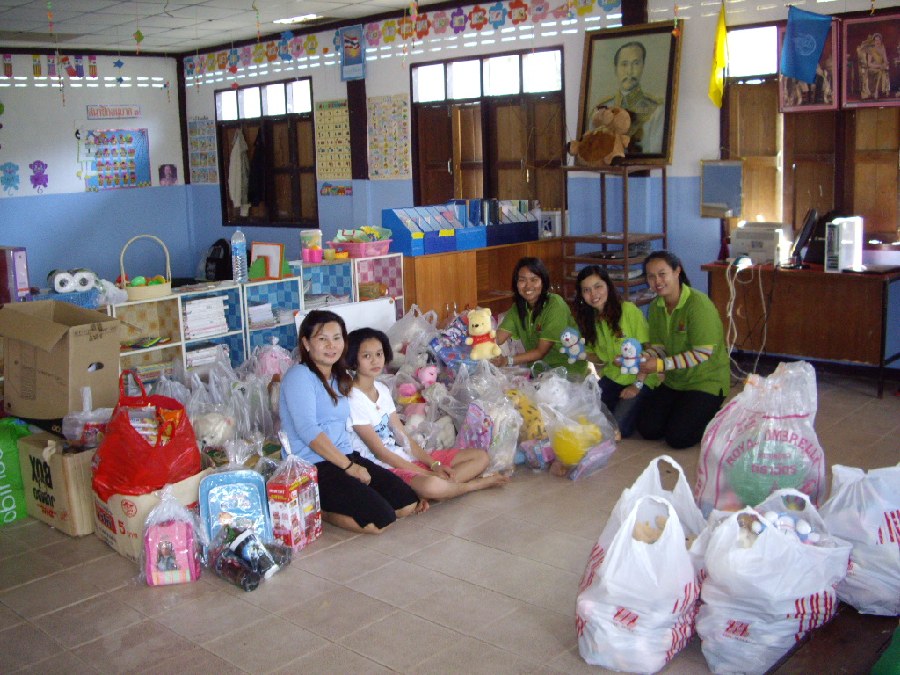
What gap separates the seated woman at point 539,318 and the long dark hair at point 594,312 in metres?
0.12

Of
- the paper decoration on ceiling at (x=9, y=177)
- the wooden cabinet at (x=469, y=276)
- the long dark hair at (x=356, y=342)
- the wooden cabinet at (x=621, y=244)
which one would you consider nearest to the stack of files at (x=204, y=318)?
the wooden cabinet at (x=469, y=276)

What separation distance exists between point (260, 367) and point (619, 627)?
9.33 feet

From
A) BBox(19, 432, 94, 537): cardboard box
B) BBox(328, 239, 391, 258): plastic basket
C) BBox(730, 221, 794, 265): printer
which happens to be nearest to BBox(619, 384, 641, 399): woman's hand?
BBox(730, 221, 794, 265): printer

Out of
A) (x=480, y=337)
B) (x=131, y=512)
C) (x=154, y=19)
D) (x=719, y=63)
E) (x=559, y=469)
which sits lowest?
(x=559, y=469)

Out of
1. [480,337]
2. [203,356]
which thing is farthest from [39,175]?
[480,337]

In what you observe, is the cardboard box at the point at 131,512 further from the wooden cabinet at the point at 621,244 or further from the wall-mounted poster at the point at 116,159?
the wall-mounted poster at the point at 116,159

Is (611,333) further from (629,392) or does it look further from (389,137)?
(389,137)

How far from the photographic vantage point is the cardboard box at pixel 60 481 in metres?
3.72

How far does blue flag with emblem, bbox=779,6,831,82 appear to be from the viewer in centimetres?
547

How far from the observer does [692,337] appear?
4.69m

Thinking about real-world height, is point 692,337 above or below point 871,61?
below

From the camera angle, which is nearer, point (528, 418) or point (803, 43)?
point (528, 418)

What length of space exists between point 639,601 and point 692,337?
2.41 meters

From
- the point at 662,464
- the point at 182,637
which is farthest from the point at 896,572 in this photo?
the point at 182,637
